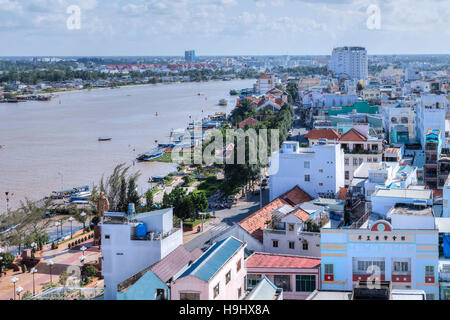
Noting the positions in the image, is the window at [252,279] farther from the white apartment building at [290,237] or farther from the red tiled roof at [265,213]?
the red tiled roof at [265,213]

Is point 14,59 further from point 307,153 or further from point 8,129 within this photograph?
point 307,153

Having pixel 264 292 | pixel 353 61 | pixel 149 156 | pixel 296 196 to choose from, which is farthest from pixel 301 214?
pixel 353 61

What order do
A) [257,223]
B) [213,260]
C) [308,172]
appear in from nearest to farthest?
[213,260] → [257,223] → [308,172]

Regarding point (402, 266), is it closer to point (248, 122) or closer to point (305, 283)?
point (305, 283)

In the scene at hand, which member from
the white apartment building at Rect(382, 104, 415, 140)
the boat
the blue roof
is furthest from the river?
the blue roof

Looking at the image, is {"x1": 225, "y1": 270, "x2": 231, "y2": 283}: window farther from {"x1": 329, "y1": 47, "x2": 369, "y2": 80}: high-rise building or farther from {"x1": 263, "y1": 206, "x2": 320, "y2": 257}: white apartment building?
{"x1": 329, "y1": 47, "x2": 369, "y2": 80}: high-rise building
